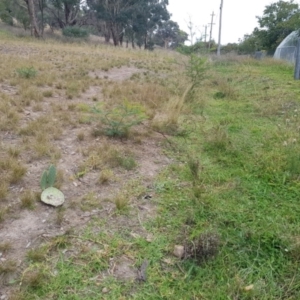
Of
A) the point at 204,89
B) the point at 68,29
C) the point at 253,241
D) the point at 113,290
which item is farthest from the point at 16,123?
the point at 68,29

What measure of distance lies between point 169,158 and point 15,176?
1.46m

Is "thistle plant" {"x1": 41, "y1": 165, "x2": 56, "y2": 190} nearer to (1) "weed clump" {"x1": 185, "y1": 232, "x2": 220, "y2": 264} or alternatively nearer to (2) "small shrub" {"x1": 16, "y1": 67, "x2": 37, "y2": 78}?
(1) "weed clump" {"x1": 185, "y1": 232, "x2": 220, "y2": 264}

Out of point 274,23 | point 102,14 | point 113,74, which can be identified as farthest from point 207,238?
point 102,14

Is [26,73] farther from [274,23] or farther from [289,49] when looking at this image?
[274,23]

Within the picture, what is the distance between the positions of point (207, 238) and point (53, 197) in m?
1.15

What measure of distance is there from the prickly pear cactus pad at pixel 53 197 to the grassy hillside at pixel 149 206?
2.5 inches

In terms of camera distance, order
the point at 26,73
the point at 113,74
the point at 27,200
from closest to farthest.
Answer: the point at 27,200
the point at 26,73
the point at 113,74

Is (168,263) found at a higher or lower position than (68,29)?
lower

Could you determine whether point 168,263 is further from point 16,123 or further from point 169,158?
point 16,123

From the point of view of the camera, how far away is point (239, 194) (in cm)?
209

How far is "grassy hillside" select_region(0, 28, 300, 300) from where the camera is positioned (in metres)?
1.36

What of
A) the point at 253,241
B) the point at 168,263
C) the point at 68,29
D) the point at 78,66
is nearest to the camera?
the point at 168,263

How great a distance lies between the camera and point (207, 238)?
153 centimetres

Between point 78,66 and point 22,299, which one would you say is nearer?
point 22,299
